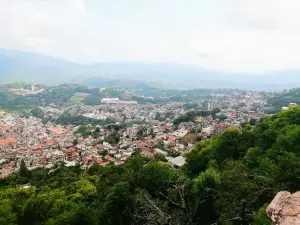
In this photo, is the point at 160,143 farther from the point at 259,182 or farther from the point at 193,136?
the point at 259,182

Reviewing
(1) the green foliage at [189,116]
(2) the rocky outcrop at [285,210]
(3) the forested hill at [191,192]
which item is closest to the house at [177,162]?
(3) the forested hill at [191,192]

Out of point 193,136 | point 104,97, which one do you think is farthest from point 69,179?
point 104,97

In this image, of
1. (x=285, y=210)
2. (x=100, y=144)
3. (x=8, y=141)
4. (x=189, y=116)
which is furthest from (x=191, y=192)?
(x=8, y=141)

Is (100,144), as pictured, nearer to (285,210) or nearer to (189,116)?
(189,116)

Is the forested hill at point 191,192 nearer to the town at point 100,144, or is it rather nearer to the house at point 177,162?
the house at point 177,162

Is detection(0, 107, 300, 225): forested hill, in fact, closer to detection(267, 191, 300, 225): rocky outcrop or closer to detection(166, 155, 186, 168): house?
detection(267, 191, 300, 225): rocky outcrop
